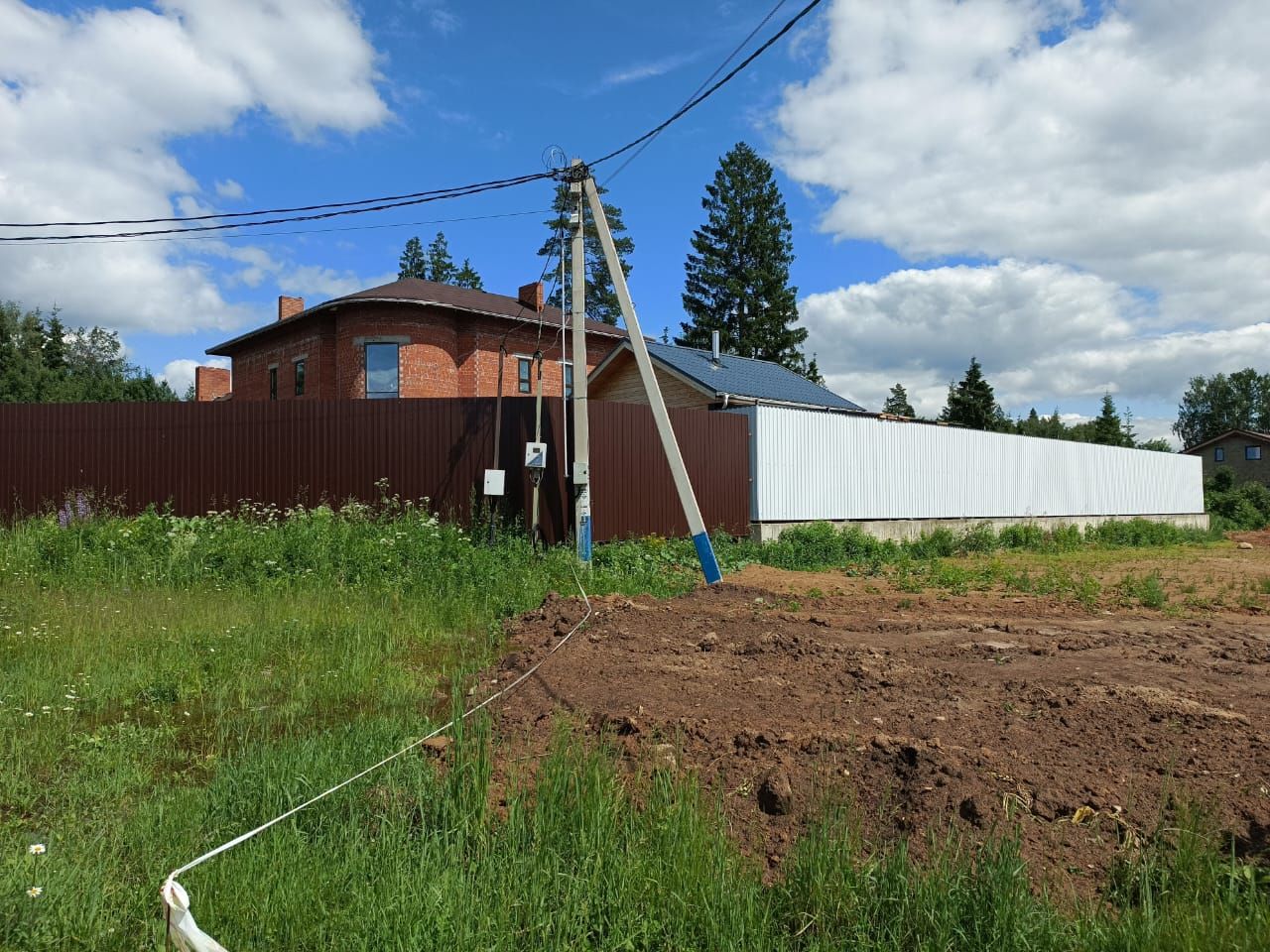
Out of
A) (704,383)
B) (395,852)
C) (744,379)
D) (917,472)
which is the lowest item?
(395,852)

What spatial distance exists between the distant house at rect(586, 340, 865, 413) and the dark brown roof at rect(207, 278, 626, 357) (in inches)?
84.4

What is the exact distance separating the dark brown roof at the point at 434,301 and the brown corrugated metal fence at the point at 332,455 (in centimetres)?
969

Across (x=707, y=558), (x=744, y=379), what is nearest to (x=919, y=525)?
(x=744, y=379)

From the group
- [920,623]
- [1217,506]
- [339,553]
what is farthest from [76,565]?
[1217,506]

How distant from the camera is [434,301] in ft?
73.4

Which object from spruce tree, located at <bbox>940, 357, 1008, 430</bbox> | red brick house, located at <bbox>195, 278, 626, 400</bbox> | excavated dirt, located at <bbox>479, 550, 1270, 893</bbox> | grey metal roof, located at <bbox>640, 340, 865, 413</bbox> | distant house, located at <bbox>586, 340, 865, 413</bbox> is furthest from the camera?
spruce tree, located at <bbox>940, 357, 1008, 430</bbox>

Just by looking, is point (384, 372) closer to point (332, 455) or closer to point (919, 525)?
point (332, 455)

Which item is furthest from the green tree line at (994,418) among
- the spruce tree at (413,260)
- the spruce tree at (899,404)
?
the spruce tree at (413,260)

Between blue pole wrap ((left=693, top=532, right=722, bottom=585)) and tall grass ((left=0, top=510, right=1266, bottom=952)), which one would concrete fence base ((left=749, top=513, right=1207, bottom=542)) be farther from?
tall grass ((left=0, top=510, right=1266, bottom=952))

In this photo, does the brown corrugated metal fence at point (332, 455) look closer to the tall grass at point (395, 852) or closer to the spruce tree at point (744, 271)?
the tall grass at point (395, 852)

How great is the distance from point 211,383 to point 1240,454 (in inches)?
2413

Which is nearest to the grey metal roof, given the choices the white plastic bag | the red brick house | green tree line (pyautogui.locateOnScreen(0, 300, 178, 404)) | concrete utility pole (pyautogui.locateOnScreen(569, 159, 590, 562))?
the red brick house

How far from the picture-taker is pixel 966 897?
2426mm

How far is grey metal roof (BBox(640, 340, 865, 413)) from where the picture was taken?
829 inches
